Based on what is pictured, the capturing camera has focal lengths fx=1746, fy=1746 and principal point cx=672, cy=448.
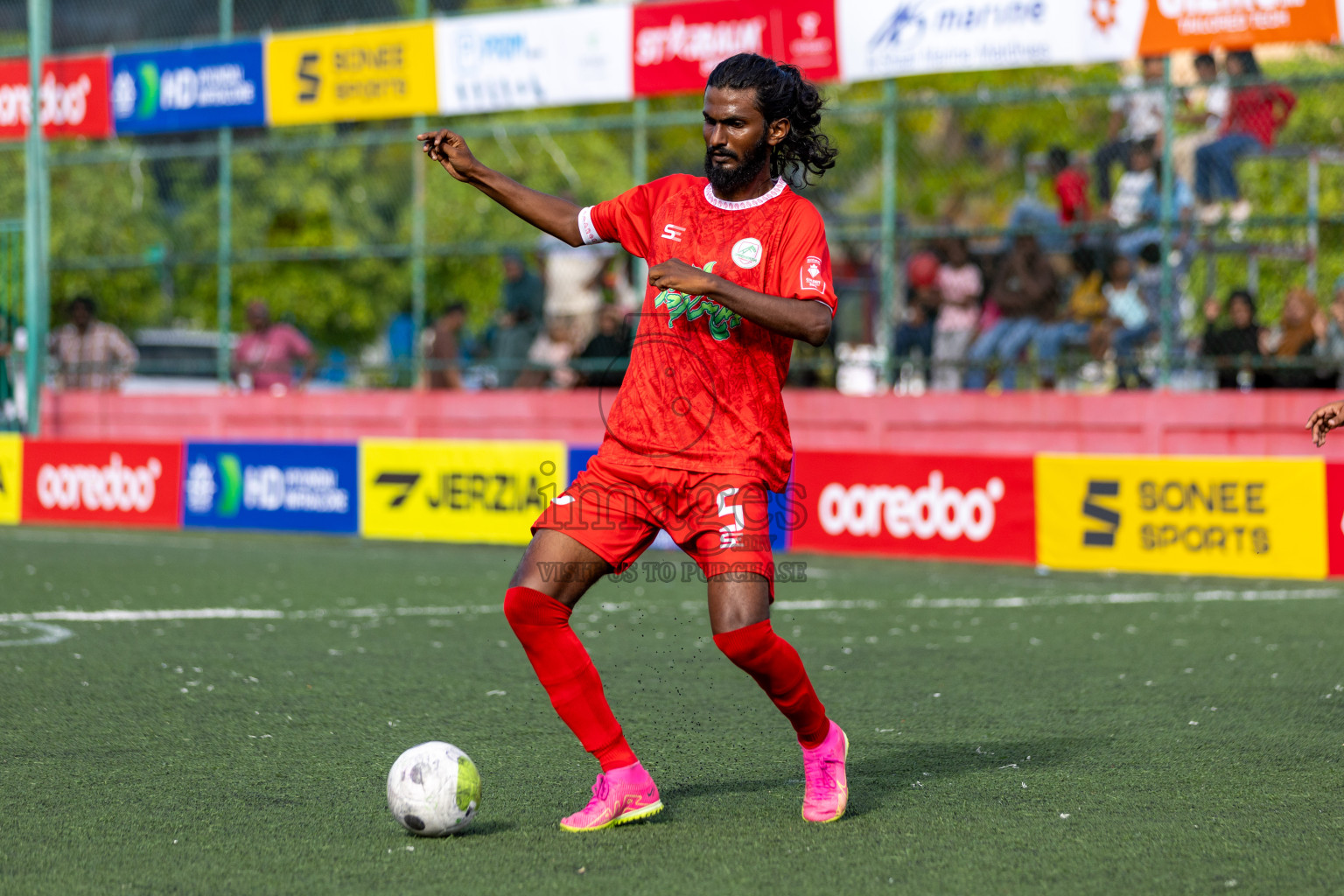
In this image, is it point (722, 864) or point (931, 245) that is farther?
point (931, 245)

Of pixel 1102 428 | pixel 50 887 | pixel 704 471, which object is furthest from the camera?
pixel 1102 428

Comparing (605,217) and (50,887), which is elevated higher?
(605,217)

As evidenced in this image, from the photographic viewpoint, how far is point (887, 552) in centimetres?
1304

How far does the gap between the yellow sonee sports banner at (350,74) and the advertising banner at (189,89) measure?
0.22 meters

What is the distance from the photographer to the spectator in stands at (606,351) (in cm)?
1559

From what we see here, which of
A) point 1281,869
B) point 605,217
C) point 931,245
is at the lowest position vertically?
point 1281,869

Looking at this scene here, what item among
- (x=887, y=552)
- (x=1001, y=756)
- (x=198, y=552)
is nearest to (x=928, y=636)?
(x=1001, y=756)

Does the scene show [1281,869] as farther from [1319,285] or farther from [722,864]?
[1319,285]

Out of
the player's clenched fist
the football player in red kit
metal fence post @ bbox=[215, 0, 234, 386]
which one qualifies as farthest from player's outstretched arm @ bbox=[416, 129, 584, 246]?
metal fence post @ bbox=[215, 0, 234, 386]

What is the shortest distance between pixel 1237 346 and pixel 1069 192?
197 centimetres

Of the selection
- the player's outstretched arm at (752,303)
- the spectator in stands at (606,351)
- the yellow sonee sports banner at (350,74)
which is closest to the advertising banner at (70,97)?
the yellow sonee sports banner at (350,74)

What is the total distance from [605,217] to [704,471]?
83cm

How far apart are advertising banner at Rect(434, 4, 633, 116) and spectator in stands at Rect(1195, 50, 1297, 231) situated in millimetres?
5246

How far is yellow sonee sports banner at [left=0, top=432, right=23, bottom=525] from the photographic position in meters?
16.6
